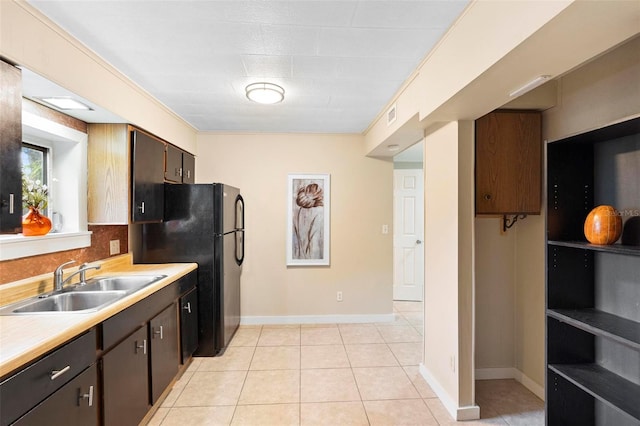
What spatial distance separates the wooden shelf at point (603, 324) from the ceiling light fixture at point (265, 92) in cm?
236

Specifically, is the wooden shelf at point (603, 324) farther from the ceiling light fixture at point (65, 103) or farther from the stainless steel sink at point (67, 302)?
the ceiling light fixture at point (65, 103)

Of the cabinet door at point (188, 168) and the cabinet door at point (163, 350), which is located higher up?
the cabinet door at point (188, 168)

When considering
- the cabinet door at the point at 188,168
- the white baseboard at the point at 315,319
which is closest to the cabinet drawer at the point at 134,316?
the cabinet door at the point at 188,168

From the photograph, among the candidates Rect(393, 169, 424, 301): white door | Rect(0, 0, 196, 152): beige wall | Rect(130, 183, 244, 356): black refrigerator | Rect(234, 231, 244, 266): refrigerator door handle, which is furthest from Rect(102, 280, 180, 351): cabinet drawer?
Rect(393, 169, 424, 301): white door

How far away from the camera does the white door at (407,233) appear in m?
5.25

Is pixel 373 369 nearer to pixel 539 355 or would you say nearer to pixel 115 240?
pixel 539 355

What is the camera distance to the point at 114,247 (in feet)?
9.39

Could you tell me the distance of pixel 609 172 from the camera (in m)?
1.62

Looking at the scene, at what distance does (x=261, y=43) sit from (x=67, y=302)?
2052 mm

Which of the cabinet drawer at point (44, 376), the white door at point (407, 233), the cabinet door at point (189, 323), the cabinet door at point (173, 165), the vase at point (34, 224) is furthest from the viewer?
the white door at point (407, 233)

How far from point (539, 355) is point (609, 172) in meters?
1.61

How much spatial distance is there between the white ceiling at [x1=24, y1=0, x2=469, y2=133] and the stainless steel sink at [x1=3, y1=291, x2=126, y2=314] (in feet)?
4.10

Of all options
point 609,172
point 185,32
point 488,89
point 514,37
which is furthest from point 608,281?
point 185,32

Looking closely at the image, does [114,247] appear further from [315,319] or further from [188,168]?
[315,319]
